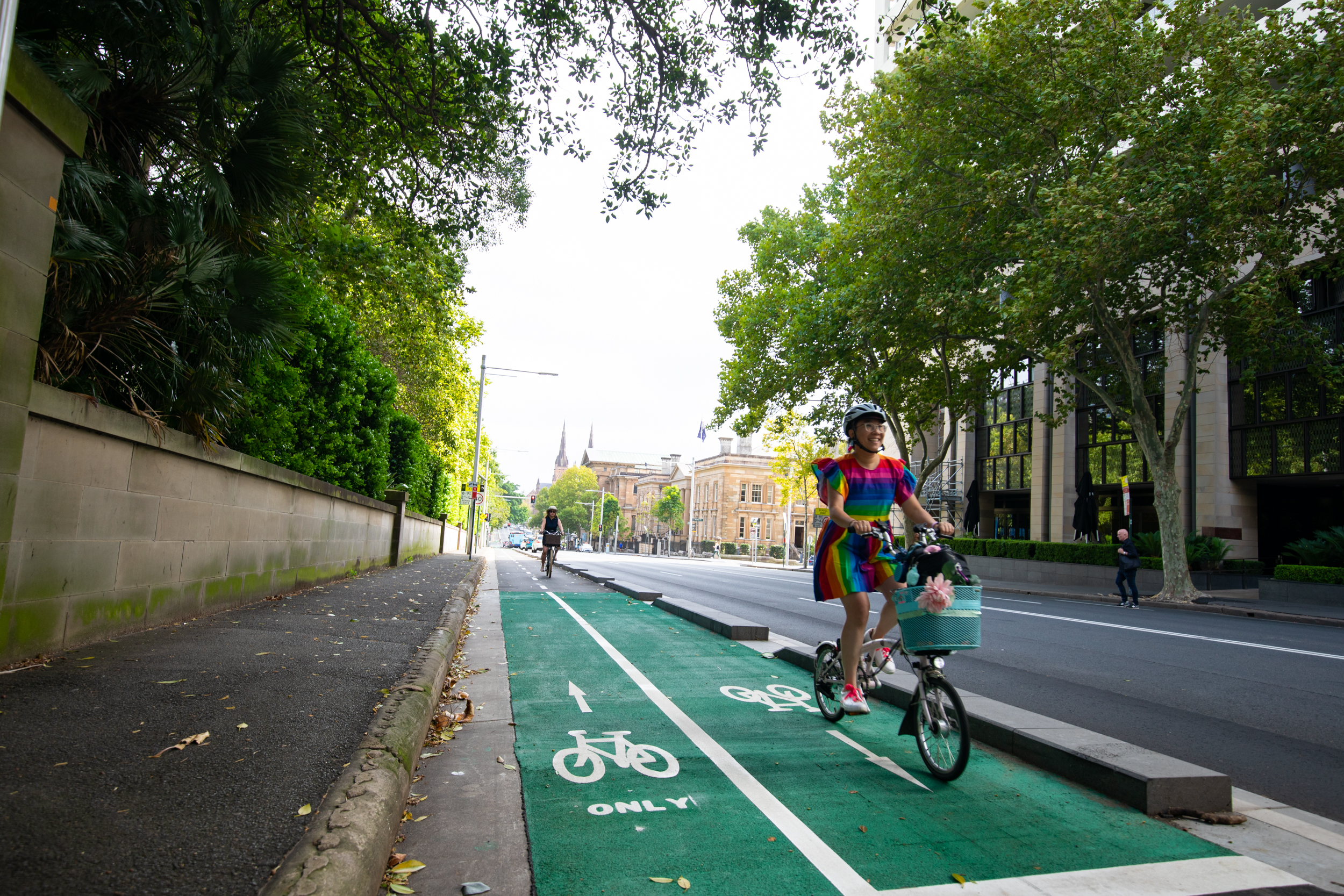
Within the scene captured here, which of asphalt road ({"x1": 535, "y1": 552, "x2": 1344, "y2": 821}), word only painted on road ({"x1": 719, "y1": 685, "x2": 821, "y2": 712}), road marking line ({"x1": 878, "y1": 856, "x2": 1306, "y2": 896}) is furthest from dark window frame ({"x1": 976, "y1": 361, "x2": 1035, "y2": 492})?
road marking line ({"x1": 878, "y1": 856, "x2": 1306, "y2": 896})

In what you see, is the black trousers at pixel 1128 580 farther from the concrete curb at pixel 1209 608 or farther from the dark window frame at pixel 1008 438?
the dark window frame at pixel 1008 438

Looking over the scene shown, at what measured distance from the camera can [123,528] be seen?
578 cm

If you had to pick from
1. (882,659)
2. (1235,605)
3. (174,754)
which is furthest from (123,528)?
(1235,605)

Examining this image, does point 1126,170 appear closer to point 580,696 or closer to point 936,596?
point 936,596

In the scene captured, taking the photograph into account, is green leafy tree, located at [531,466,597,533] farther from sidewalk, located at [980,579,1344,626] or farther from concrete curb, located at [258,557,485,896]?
concrete curb, located at [258,557,485,896]

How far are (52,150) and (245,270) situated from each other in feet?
7.34

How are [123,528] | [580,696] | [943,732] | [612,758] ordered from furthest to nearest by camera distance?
[580,696]
[123,528]
[612,758]
[943,732]

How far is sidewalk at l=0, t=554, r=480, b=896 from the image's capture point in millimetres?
2354

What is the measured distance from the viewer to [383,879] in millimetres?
2857

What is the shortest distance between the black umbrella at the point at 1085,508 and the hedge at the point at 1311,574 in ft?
22.6

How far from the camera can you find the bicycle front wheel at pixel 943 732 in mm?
4094

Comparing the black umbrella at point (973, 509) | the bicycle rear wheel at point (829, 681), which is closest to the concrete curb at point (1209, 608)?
the black umbrella at point (973, 509)

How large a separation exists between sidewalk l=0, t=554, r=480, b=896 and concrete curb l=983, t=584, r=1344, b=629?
1708cm

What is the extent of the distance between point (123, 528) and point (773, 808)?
503cm
